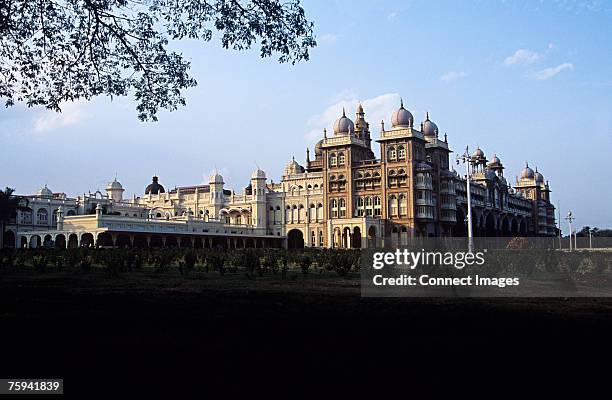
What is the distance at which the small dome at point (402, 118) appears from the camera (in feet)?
229

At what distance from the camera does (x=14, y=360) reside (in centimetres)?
642

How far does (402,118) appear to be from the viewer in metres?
70.2

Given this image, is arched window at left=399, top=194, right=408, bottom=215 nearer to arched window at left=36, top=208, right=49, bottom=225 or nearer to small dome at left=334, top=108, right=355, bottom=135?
small dome at left=334, top=108, right=355, bottom=135

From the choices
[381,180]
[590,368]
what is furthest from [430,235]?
[590,368]

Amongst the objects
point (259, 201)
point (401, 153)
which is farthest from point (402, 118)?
point (259, 201)

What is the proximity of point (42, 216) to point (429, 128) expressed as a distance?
2007 inches

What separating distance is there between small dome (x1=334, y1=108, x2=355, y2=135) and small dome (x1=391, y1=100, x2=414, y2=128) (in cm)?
633

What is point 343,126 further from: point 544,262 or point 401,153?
point 544,262

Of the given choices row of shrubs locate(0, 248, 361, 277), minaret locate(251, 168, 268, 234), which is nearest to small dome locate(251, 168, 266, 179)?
minaret locate(251, 168, 268, 234)

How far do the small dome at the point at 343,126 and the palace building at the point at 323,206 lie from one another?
0.45 feet

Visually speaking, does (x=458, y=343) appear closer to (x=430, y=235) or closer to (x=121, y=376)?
(x=121, y=376)

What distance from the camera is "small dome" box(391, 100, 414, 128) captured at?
69694 mm

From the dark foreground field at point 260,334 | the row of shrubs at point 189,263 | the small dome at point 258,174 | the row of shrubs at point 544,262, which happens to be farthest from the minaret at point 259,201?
the dark foreground field at point 260,334

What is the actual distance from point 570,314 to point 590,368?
4816 millimetres
